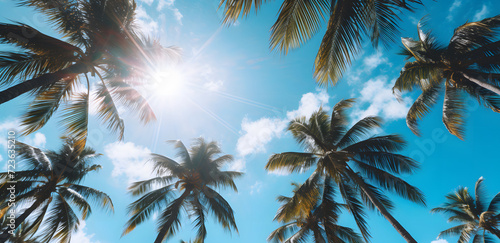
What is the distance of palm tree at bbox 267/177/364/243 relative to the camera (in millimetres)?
9711

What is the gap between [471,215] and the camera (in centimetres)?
1547

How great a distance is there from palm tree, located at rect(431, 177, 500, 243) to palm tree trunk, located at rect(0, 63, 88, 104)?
892 inches

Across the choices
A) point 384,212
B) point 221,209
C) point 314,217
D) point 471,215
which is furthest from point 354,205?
point 471,215

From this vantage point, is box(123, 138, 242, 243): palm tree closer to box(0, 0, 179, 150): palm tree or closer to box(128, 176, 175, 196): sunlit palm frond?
box(128, 176, 175, 196): sunlit palm frond

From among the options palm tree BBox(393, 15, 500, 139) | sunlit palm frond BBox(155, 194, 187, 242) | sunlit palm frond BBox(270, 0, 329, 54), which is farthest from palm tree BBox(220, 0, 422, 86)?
sunlit palm frond BBox(155, 194, 187, 242)

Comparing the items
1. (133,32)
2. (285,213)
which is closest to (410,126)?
(285,213)

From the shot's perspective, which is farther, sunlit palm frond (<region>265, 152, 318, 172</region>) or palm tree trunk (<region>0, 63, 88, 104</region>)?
sunlit palm frond (<region>265, 152, 318, 172</region>)

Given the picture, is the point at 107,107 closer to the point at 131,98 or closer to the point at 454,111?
the point at 131,98

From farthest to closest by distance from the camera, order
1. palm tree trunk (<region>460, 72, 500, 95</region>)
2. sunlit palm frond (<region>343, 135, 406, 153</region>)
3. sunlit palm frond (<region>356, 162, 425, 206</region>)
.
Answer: sunlit palm frond (<region>343, 135, 406, 153</region>) → sunlit palm frond (<region>356, 162, 425, 206</region>) → palm tree trunk (<region>460, 72, 500, 95</region>)

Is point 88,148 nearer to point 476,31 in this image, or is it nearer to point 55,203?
point 55,203

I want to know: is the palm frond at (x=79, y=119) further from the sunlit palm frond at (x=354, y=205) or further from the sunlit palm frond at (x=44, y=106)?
the sunlit palm frond at (x=354, y=205)

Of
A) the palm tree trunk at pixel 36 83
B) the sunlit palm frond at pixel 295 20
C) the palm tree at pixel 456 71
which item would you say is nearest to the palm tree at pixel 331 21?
the sunlit palm frond at pixel 295 20

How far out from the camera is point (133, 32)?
284 inches

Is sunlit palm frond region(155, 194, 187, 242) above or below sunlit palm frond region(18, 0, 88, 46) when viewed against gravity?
below
